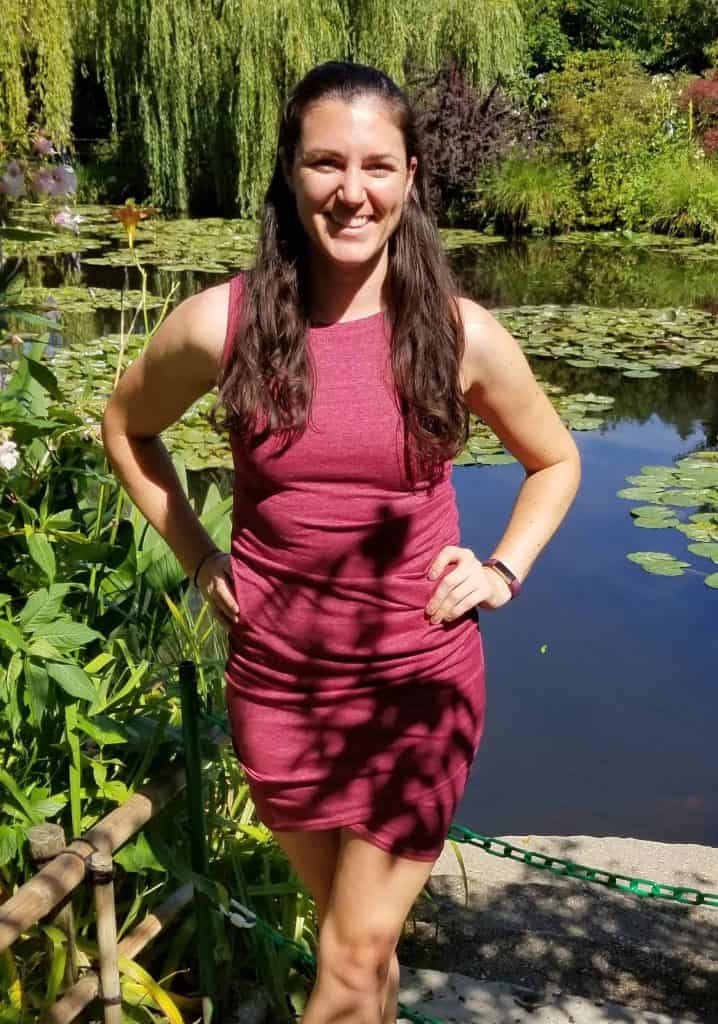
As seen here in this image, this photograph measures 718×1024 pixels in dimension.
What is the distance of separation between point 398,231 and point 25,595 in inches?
37.3

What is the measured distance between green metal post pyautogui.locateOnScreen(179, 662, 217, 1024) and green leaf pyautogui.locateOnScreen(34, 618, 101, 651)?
15 centimetres

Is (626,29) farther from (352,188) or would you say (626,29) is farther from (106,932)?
(106,932)

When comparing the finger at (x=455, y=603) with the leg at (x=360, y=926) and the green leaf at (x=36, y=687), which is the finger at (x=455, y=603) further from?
the green leaf at (x=36, y=687)

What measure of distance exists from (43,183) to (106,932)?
3.99ft

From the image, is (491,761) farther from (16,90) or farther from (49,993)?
(16,90)

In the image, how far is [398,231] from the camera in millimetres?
1598

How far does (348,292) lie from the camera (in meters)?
1.57

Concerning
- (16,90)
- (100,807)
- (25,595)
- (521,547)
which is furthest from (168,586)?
(16,90)

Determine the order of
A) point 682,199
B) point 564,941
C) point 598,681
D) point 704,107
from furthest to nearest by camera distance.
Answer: point 704,107 < point 682,199 < point 598,681 < point 564,941

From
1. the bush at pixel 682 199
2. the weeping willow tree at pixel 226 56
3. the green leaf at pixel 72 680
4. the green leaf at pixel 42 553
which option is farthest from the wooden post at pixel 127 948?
the bush at pixel 682 199

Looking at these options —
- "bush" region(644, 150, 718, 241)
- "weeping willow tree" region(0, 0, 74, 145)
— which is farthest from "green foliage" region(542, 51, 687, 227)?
"weeping willow tree" region(0, 0, 74, 145)

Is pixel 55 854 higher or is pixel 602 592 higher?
pixel 55 854

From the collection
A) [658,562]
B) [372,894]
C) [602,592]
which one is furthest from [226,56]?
[372,894]

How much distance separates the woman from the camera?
151 cm
